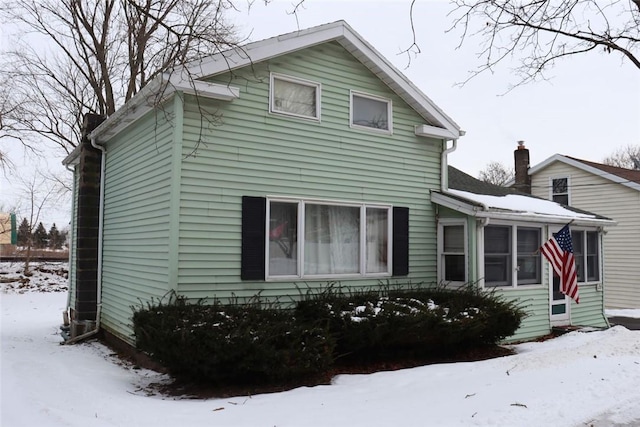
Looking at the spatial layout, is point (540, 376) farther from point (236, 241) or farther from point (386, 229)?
point (236, 241)

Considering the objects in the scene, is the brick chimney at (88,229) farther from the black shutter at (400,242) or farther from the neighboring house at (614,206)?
the neighboring house at (614,206)

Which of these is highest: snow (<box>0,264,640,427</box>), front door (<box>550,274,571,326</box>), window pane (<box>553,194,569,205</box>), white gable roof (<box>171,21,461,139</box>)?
white gable roof (<box>171,21,461,139</box>)

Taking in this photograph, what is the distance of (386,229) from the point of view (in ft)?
31.4

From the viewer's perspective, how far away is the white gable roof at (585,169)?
18125 millimetres

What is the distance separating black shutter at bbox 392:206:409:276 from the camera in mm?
9523

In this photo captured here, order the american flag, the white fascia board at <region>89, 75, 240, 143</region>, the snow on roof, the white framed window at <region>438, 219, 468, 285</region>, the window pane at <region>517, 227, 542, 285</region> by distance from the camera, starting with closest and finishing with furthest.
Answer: the white fascia board at <region>89, 75, 240, 143</region>, the snow on roof, the white framed window at <region>438, 219, 468, 285</region>, the american flag, the window pane at <region>517, 227, 542, 285</region>

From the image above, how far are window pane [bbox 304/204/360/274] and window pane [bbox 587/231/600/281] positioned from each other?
699 centimetres

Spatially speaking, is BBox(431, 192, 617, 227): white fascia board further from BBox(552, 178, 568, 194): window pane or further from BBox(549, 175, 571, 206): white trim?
BBox(552, 178, 568, 194): window pane

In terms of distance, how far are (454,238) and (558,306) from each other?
348cm

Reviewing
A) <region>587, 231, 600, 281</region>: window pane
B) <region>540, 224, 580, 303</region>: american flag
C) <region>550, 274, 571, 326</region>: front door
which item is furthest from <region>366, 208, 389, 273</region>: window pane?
<region>587, 231, 600, 281</region>: window pane

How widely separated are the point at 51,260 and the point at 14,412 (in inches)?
1148

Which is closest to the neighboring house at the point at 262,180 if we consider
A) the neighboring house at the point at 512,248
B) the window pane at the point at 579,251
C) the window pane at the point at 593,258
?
the neighboring house at the point at 512,248

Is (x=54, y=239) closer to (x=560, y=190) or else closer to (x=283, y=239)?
(x=560, y=190)

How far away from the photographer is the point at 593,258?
1282 centimetres
